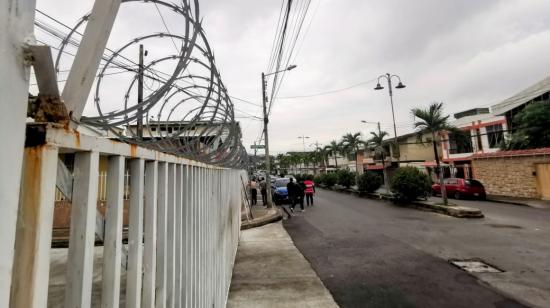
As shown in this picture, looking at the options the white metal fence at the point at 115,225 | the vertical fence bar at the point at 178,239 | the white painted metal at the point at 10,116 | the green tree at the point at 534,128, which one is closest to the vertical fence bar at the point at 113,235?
the white metal fence at the point at 115,225

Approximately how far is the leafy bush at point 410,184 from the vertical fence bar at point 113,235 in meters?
17.0

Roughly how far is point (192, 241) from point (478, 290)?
4.83 metres

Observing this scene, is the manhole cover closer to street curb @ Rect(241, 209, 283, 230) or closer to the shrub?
street curb @ Rect(241, 209, 283, 230)

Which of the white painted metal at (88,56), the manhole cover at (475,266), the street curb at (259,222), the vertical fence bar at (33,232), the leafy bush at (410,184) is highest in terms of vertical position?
the white painted metal at (88,56)

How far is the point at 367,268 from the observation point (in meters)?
5.85

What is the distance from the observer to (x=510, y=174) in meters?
19.3

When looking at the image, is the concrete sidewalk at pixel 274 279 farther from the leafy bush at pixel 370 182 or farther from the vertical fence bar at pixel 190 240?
the leafy bush at pixel 370 182

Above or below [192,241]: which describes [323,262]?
below

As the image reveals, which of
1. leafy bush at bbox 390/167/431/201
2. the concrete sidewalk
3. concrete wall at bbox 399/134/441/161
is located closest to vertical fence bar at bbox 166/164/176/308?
the concrete sidewalk

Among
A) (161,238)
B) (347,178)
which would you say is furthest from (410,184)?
(161,238)

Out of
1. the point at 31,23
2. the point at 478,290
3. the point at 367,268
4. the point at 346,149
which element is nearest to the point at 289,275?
the point at 367,268

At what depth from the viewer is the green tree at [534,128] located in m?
19.4

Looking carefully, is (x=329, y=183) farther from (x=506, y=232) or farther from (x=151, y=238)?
(x=151, y=238)

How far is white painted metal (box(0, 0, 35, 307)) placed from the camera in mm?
623
